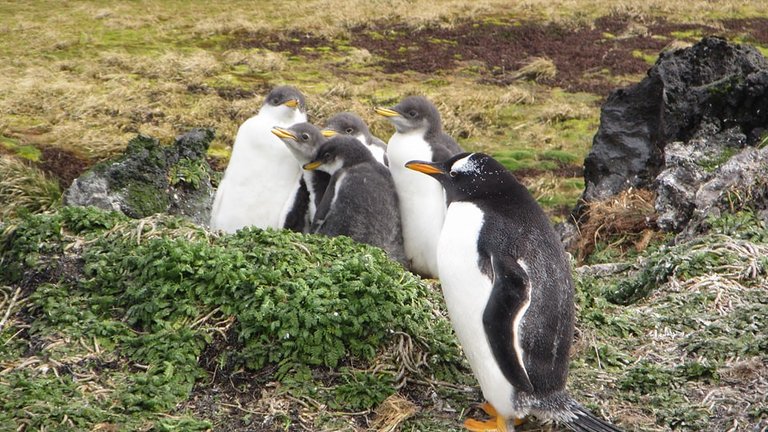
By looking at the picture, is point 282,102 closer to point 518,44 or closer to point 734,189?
point 734,189

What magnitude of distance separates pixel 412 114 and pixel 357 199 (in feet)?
3.88

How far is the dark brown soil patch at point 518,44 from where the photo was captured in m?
16.5

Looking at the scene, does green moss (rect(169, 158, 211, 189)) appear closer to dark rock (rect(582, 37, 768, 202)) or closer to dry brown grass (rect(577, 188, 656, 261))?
dry brown grass (rect(577, 188, 656, 261))

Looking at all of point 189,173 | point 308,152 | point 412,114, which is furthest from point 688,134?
point 189,173

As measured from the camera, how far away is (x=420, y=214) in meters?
7.30

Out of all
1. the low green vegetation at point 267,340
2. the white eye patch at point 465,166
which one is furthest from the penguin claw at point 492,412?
the white eye patch at point 465,166

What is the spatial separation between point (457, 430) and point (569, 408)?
1.78ft

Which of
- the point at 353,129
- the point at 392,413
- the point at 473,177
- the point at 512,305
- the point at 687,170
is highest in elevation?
the point at 473,177

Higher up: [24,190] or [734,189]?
[734,189]

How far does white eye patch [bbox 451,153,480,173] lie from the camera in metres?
5.20

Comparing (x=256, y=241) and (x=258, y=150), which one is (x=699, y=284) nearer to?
(x=256, y=241)

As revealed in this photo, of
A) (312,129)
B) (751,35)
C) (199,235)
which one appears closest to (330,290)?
(199,235)

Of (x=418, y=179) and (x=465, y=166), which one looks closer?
(x=465, y=166)

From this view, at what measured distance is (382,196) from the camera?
7.07 metres
